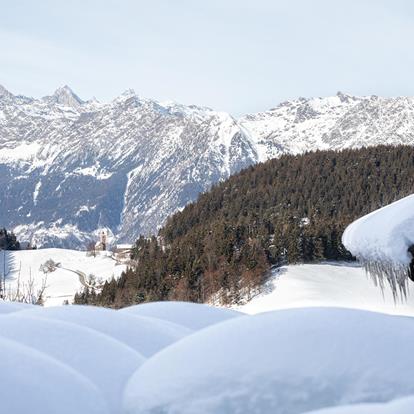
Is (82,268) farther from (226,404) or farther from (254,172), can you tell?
(226,404)

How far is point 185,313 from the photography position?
277 inches

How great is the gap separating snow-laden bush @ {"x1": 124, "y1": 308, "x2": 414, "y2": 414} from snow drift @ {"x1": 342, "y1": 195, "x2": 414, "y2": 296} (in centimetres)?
260

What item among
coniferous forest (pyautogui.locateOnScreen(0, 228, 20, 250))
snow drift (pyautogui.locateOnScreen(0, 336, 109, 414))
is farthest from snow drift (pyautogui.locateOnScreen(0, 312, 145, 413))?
coniferous forest (pyautogui.locateOnScreen(0, 228, 20, 250))

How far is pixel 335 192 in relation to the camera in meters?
108

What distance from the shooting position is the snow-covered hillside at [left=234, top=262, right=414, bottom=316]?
148ft

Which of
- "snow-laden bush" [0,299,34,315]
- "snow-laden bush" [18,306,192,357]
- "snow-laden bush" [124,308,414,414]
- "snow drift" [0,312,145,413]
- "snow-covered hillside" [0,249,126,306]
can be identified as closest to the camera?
"snow-laden bush" [124,308,414,414]

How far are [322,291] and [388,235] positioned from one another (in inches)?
1711

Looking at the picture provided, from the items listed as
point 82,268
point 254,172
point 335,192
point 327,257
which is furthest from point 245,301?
point 254,172

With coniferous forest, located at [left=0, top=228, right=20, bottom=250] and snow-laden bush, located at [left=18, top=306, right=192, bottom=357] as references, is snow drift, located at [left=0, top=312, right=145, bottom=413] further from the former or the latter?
coniferous forest, located at [left=0, top=228, right=20, bottom=250]

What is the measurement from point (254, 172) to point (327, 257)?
58.5 meters

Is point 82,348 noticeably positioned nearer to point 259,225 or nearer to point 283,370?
point 283,370

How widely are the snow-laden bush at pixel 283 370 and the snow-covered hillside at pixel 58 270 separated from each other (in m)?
60.4

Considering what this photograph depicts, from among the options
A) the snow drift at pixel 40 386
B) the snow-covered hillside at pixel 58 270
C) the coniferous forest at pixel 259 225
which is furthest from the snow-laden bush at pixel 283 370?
the snow-covered hillside at pixel 58 270

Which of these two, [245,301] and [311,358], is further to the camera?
[245,301]
